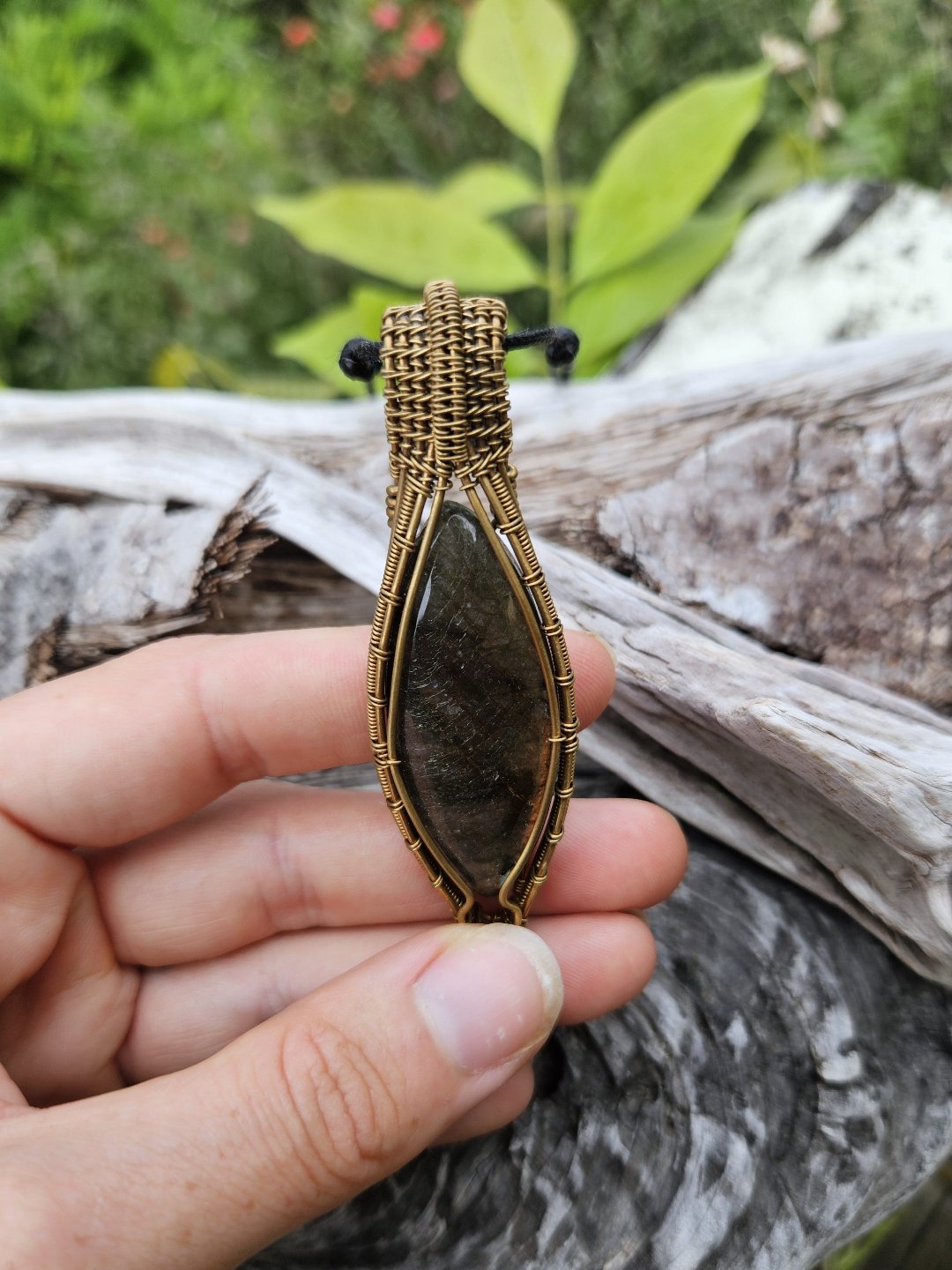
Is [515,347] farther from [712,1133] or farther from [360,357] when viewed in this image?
[712,1133]

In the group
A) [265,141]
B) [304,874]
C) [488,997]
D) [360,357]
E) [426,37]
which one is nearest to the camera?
[488,997]

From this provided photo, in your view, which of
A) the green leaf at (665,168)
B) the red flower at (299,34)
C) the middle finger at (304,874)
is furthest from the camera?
the red flower at (299,34)

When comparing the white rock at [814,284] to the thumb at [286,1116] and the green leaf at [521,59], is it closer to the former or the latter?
the green leaf at [521,59]

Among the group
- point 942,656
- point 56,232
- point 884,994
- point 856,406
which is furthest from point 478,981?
point 56,232

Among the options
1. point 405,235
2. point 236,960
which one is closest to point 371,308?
Result: point 405,235

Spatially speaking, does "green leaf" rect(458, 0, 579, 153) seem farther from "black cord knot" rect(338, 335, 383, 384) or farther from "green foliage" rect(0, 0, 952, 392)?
"black cord knot" rect(338, 335, 383, 384)

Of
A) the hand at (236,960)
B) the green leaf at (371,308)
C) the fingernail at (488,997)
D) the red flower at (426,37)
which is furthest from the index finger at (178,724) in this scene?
the red flower at (426,37)
